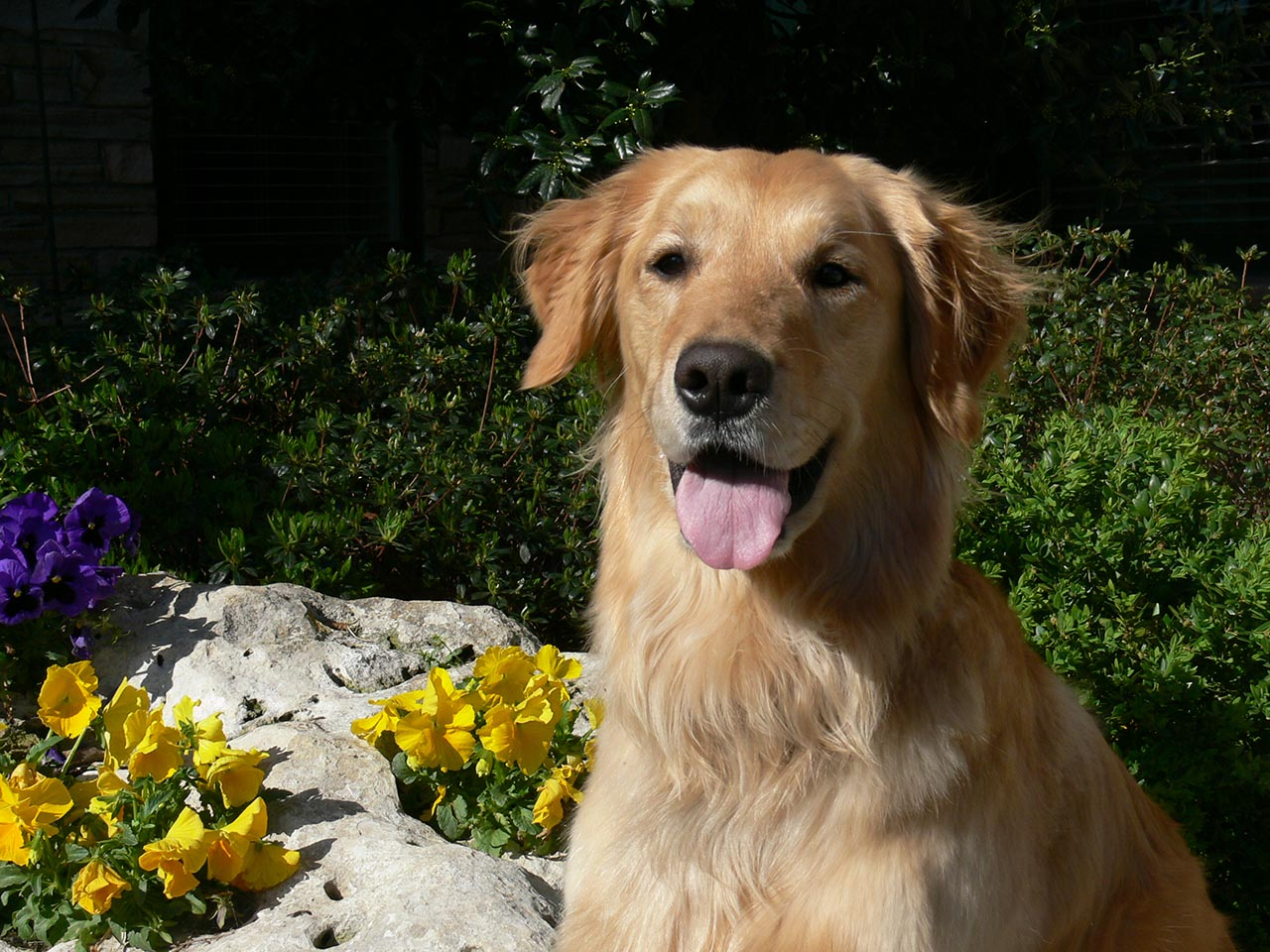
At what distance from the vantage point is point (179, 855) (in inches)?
101

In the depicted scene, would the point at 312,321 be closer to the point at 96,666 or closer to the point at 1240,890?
the point at 96,666

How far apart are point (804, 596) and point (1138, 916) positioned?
94 cm

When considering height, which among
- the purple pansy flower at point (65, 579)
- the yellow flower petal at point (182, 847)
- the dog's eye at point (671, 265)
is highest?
the dog's eye at point (671, 265)

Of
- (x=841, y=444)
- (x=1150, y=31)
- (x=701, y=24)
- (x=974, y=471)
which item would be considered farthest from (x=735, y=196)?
(x=1150, y=31)

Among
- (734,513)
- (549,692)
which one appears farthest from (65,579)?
(734,513)

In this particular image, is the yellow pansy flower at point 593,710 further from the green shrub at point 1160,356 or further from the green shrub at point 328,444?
the green shrub at point 1160,356

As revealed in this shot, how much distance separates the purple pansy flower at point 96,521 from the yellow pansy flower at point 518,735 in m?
1.33

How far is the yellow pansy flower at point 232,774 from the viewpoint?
2752 millimetres

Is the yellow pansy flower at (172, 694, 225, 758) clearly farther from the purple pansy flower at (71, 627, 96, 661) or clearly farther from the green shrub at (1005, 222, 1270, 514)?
the green shrub at (1005, 222, 1270, 514)

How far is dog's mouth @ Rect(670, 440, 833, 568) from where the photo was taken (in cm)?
227

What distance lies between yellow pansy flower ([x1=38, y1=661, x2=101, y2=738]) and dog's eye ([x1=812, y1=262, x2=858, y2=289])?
6.37 ft

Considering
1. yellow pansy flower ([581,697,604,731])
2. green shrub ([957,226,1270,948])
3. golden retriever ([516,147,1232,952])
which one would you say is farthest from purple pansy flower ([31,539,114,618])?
green shrub ([957,226,1270,948])

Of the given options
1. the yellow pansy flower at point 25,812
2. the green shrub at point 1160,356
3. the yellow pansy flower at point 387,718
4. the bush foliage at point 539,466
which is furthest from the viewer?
the green shrub at point 1160,356

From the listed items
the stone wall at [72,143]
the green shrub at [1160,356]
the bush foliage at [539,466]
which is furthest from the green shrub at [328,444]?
the stone wall at [72,143]
